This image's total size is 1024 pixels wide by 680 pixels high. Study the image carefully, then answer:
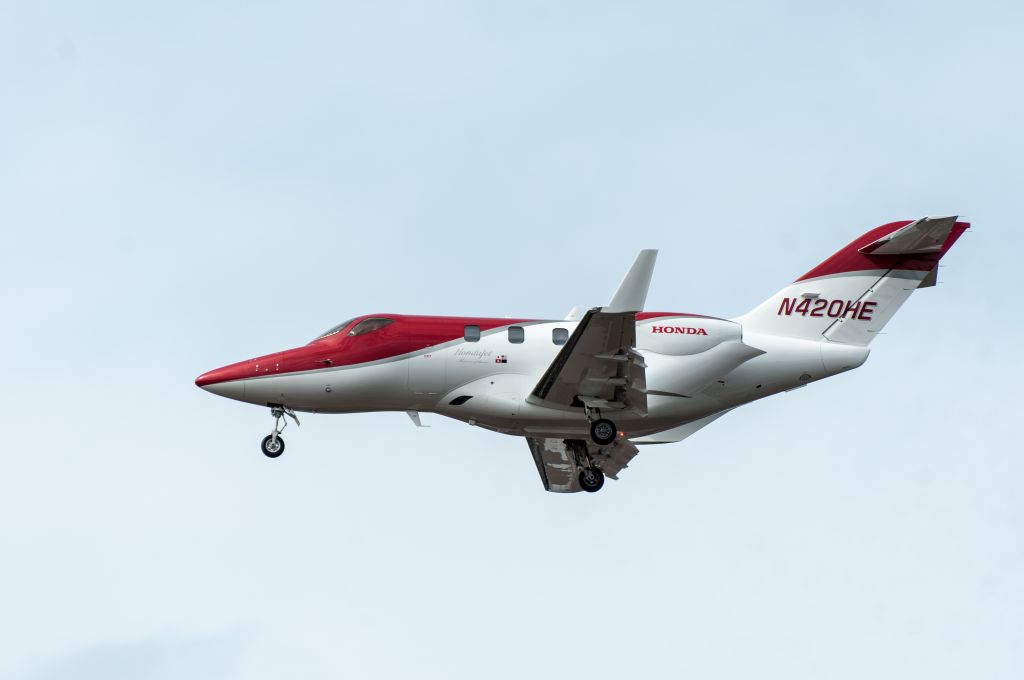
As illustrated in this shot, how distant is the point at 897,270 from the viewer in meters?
34.3

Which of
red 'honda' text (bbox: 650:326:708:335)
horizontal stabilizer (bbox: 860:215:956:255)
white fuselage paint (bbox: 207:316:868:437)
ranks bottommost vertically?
white fuselage paint (bbox: 207:316:868:437)

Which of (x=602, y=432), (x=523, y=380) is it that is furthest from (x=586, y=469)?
(x=523, y=380)

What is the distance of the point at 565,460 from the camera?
35.5 meters

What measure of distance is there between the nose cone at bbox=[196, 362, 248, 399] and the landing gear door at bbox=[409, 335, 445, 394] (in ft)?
13.4

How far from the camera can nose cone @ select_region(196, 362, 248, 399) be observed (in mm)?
32281

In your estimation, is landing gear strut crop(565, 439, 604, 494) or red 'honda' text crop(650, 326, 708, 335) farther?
landing gear strut crop(565, 439, 604, 494)

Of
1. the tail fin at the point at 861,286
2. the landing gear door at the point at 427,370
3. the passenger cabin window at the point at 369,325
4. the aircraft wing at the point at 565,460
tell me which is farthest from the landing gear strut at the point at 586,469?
the passenger cabin window at the point at 369,325

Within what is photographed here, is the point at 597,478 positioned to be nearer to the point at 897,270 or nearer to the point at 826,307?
the point at 826,307

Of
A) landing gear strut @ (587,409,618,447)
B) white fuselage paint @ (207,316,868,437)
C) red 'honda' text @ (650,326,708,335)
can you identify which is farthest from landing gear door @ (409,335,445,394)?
red 'honda' text @ (650,326,708,335)

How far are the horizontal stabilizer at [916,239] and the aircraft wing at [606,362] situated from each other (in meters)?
8.06

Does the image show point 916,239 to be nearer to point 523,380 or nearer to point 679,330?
point 679,330

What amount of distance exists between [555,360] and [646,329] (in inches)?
122

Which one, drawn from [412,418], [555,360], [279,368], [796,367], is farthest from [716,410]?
[279,368]

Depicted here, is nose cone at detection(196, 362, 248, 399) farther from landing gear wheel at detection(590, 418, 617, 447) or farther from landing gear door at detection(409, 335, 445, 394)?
landing gear wheel at detection(590, 418, 617, 447)
